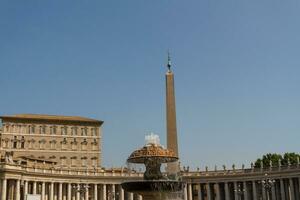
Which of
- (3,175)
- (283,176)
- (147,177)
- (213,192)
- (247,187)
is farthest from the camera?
(213,192)

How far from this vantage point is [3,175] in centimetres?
6844

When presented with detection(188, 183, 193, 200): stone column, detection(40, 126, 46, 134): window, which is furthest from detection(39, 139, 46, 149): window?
detection(188, 183, 193, 200): stone column

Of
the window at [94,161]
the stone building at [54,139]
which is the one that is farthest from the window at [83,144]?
the window at [94,161]

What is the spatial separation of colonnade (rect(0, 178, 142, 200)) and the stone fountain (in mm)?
32684

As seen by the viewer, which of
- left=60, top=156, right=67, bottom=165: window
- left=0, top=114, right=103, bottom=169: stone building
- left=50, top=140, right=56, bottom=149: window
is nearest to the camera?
left=0, top=114, right=103, bottom=169: stone building

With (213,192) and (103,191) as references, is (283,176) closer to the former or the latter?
(213,192)

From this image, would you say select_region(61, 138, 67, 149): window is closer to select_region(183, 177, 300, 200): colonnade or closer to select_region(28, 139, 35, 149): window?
select_region(28, 139, 35, 149): window

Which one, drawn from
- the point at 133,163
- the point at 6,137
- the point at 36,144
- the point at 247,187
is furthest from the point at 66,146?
the point at 133,163

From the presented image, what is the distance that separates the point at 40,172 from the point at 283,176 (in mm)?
40701

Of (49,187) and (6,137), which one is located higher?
(6,137)

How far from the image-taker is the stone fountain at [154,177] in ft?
107

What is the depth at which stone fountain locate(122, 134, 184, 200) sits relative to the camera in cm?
3250

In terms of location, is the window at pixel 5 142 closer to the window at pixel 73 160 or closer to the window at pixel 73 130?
the window at pixel 73 130

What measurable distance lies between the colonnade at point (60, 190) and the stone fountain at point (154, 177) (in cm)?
3268
